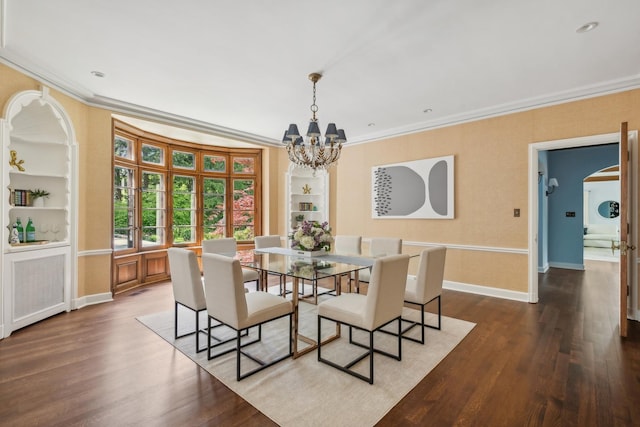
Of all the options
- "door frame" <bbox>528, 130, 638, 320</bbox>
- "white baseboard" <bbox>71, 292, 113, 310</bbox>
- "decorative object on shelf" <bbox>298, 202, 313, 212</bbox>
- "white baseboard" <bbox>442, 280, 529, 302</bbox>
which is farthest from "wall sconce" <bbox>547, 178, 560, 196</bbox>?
"white baseboard" <bbox>71, 292, 113, 310</bbox>

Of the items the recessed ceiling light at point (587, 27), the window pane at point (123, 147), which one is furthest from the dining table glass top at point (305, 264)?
the window pane at point (123, 147)

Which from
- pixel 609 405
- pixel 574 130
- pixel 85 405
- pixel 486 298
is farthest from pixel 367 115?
pixel 85 405

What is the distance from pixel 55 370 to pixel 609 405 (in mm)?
4030

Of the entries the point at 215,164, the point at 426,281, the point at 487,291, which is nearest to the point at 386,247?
the point at 426,281

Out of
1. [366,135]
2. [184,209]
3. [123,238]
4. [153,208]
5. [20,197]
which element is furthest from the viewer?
[184,209]

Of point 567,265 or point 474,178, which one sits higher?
point 474,178

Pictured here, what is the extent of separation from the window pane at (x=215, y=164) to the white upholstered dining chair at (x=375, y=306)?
4.72 m

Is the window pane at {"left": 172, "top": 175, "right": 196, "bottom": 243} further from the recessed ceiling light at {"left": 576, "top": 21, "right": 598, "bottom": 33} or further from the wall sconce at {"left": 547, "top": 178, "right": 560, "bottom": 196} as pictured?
the wall sconce at {"left": 547, "top": 178, "right": 560, "bottom": 196}

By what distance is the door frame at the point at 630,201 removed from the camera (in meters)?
3.49

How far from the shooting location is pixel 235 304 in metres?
2.24

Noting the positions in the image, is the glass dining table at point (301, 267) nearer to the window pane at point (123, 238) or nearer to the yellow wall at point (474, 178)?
the yellow wall at point (474, 178)

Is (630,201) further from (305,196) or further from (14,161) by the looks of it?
(14,161)

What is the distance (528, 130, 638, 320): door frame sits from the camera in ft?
11.4

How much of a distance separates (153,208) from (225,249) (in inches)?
91.8
